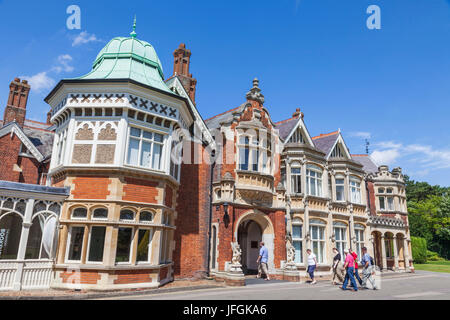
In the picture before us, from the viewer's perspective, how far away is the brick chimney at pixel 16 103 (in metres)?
21.8

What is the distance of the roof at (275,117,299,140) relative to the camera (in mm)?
21859

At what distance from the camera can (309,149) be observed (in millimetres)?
21188

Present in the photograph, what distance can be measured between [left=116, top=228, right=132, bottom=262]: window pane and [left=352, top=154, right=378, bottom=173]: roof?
27.5m

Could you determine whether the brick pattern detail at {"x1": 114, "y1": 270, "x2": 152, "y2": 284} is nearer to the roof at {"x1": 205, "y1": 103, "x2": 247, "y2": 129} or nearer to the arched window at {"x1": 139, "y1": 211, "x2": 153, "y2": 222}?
the arched window at {"x1": 139, "y1": 211, "x2": 153, "y2": 222}

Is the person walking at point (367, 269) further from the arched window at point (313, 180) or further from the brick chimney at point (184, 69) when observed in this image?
the brick chimney at point (184, 69)

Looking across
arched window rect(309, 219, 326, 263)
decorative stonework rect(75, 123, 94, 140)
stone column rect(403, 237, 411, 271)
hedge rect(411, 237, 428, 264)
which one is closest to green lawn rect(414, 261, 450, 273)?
hedge rect(411, 237, 428, 264)

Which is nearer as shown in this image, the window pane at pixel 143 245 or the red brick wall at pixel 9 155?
the window pane at pixel 143 245

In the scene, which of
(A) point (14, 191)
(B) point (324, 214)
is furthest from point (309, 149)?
(A) point (14, 191)

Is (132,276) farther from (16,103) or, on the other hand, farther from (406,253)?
(406,253)

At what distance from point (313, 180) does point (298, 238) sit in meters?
4.39

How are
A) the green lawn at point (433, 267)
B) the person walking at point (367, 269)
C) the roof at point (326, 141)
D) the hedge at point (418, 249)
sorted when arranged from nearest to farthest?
the person walking at point (367, 269), the roof at point (326, 141), the green lawn at point (433, 267), the hedge at point (418, 249)

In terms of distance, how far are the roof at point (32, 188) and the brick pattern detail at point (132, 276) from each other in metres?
4.06

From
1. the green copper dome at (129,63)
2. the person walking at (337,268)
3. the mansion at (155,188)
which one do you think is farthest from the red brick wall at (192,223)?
the person walking at (337,268)

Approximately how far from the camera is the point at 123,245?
12609mm
